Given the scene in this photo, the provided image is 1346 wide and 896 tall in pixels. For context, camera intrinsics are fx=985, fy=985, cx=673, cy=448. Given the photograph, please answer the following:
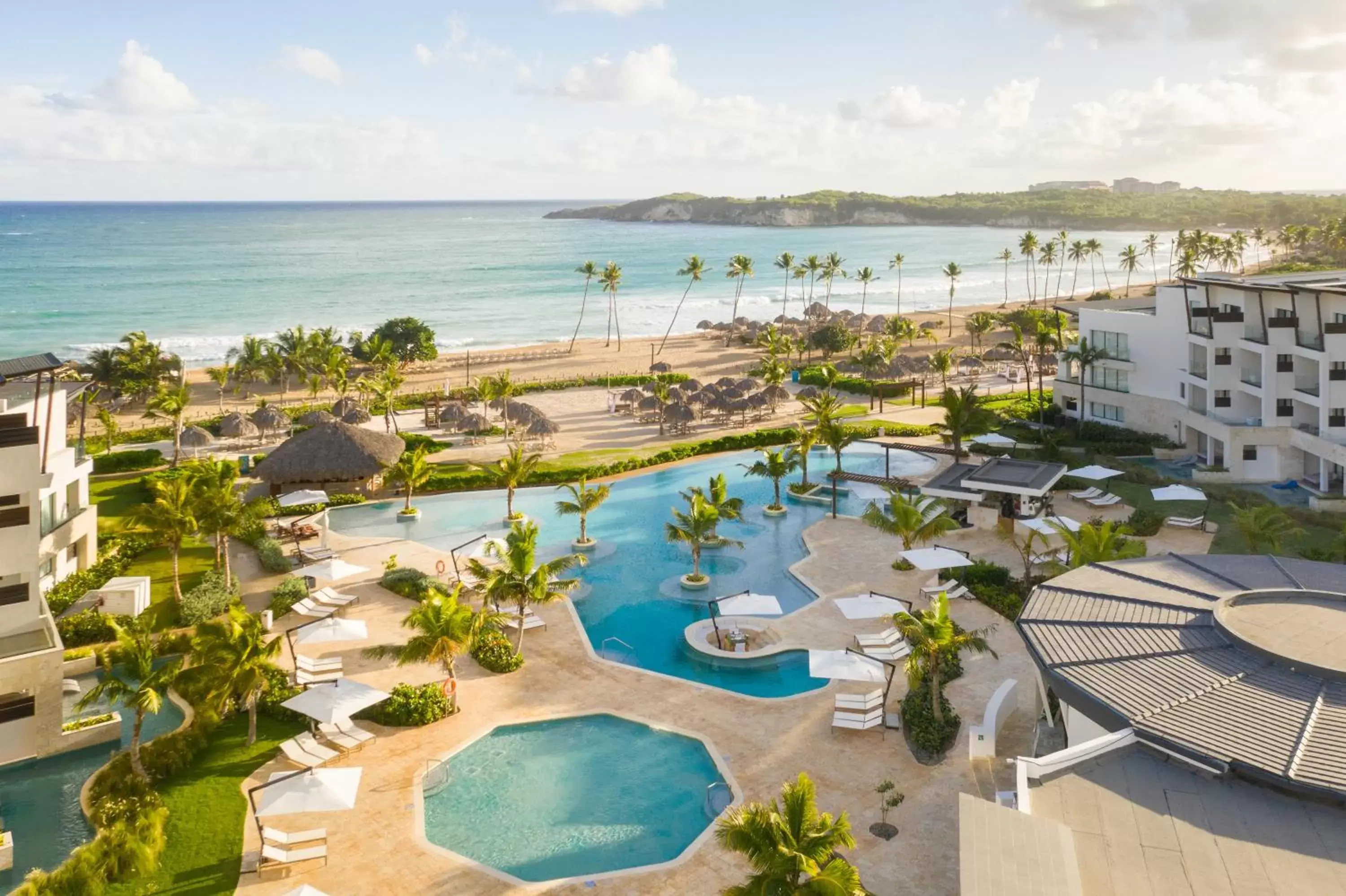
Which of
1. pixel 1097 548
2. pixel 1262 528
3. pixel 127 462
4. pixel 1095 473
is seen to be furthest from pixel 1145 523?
pixel 127 462

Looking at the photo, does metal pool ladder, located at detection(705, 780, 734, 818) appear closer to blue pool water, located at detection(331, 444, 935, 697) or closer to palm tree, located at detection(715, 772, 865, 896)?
blue pool water, located at detection(331, 444, 935, 697)

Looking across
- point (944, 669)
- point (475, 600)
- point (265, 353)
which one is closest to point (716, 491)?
point (475, 600)

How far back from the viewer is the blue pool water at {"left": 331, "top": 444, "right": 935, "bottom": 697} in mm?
27594

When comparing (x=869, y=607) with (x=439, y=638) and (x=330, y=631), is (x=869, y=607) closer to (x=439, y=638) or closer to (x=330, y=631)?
(x=439, y=638)

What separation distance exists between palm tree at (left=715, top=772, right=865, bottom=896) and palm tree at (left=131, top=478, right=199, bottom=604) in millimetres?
22438

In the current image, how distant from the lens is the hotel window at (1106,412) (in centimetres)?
5181

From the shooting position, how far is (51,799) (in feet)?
69.5

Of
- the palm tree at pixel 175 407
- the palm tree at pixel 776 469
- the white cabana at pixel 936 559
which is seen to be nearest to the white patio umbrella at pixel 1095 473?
the palm tree at pixel 776 469

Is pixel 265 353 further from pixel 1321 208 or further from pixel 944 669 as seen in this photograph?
pixel 1321 208

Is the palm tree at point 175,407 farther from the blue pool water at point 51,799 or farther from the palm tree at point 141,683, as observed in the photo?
the palm tree at point 141,683

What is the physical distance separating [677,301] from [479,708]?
119 m

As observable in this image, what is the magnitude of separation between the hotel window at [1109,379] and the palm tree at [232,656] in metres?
44.4

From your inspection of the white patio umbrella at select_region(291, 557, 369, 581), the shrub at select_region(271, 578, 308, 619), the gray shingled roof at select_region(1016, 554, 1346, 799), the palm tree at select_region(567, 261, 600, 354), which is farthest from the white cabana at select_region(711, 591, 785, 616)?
the palm tree at select_region(567, 261, 600, 354)

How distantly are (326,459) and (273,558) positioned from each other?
30.5 feet
